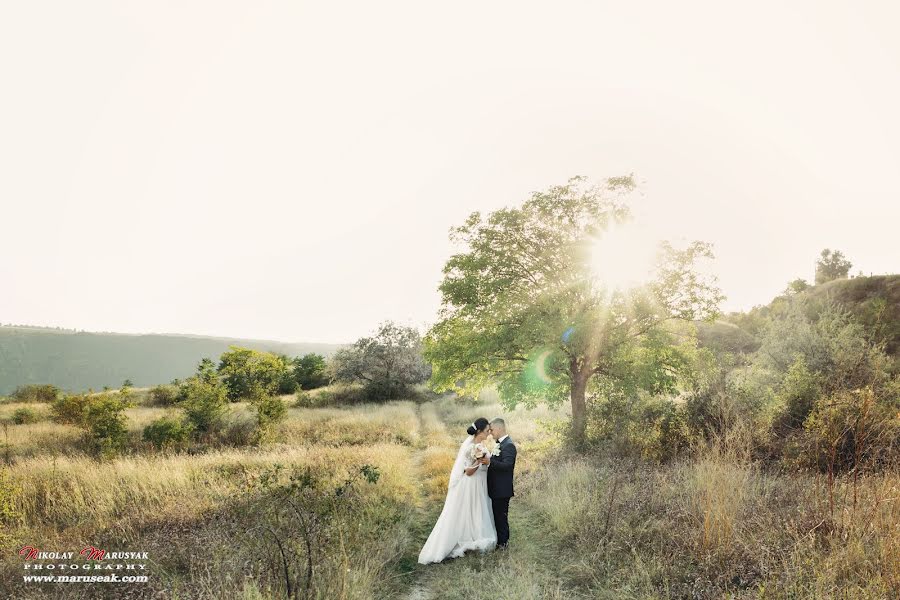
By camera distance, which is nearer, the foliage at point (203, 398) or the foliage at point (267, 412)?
the foliage at point (203, 398)

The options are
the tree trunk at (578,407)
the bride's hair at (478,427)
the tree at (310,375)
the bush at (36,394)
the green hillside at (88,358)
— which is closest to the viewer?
the bride's hair at (478,427)

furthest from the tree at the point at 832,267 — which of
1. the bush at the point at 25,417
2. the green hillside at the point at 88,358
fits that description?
the green hillside at the point at 88,358

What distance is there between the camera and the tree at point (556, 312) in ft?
46.5

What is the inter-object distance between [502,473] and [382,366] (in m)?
33.9

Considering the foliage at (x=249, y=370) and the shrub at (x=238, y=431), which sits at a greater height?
the foliage at (x=249, y=370)

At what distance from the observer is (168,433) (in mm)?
17562

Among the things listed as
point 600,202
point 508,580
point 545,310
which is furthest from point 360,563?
point 600,202

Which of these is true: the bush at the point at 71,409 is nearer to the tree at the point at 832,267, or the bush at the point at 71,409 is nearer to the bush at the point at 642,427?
the bush at the point at 642,427

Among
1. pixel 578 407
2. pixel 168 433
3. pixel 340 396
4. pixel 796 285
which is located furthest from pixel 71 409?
pixel 796 285

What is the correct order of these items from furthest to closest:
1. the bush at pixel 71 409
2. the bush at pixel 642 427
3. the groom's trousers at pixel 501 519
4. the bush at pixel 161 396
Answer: the bush at pixel 161 396 < the bush at pixel 71 409 < the bush at pixel 642 427 < the groom's trousers at pixel 501 519

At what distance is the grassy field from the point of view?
16.6ft

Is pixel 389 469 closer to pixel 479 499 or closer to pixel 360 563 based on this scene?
pixel 479 499

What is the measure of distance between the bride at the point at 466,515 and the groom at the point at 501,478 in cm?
13

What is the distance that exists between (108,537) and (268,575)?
389 centimetres
